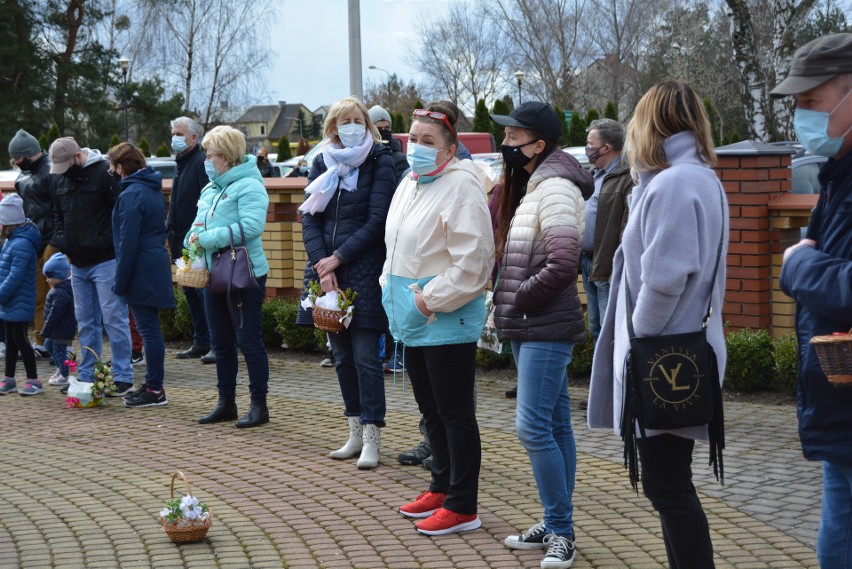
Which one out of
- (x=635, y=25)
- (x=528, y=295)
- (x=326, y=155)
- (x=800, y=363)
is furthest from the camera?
(x=635, y=25)

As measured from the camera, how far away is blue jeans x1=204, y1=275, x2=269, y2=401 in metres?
7.80

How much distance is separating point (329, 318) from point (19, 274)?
4.26m

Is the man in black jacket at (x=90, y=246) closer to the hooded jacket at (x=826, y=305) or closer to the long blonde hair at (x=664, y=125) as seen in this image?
the long blonde hair at (x=664, y=125)

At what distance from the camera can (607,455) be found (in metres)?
6.89

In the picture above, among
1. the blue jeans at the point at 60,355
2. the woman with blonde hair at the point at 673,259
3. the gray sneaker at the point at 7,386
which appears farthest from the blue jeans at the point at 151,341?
the woman with blonde hair at the point at 673,259

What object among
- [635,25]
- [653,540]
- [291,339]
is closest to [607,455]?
[653,540]

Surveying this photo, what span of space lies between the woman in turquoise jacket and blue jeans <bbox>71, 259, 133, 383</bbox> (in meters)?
1.59

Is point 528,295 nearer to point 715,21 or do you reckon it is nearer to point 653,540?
point 653,540

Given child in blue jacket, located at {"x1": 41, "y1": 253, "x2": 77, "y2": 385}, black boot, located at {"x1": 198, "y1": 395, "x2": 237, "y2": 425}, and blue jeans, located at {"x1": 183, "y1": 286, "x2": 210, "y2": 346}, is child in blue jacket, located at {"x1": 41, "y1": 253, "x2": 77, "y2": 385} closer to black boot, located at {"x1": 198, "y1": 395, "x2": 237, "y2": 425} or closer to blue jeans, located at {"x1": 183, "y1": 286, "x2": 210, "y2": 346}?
blue jeans, located at {"x1": 183, "y1": 286, "x2": 210, "y2": 346}

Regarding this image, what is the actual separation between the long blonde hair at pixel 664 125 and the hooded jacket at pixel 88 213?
20.7 feet

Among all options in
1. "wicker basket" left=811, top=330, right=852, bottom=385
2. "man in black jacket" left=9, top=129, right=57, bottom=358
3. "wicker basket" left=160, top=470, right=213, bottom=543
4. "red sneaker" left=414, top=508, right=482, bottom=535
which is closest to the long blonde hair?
"wicker basket" left=811, top=330, right=852, bottom=385

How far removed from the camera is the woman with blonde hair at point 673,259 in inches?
147

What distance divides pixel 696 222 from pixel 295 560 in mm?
2541

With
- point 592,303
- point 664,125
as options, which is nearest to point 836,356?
point 664,125
